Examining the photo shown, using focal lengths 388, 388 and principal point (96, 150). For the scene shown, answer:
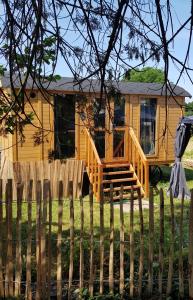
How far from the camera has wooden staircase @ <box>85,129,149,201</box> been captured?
1172 centimetres

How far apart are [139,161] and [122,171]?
65 centimetres

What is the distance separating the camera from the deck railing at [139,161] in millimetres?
11867

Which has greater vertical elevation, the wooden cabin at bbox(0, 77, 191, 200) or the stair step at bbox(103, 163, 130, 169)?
the wooden cabin at bbox(0, 77, 191, 200)

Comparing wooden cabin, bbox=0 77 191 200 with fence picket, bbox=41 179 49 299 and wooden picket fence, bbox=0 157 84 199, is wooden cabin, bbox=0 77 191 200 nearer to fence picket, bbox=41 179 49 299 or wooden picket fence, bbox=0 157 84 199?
wooden picket fence, bbox=0 157 84 199

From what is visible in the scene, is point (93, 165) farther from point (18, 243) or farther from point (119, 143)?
point (18, 243)

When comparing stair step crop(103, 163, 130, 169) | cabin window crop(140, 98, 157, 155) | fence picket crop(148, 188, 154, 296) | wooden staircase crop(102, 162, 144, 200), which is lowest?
wooden staircase crop(102, 162, 144, 200)

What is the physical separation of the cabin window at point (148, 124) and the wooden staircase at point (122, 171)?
39.8 inches

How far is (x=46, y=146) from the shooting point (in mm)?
12297

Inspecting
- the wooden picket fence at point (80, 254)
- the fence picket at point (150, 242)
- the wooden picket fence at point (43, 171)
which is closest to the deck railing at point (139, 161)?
the wooden picket fence at point (43, 171)

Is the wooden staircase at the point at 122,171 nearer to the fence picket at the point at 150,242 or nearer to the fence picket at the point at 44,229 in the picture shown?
the fence picket at the point at 150,242

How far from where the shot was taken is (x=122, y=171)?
12492 mm

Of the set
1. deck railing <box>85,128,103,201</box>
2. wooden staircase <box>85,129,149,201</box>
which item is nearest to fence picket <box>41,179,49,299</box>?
wooden staircase <box>85,129,149,201</box>

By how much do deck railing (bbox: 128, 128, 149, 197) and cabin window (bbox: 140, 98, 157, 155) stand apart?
100 cm

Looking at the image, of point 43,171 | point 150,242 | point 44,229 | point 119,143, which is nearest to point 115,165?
point 119,143
